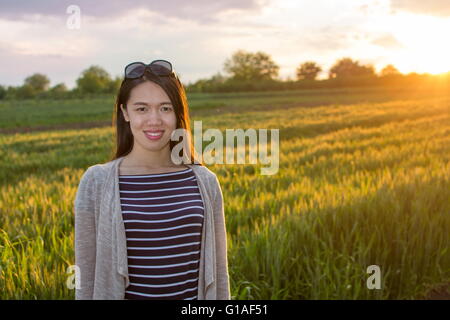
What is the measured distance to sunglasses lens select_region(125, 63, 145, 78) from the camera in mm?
1768

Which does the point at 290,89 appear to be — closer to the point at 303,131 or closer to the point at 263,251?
the point at 303,131

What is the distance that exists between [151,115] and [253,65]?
95090 millimetres

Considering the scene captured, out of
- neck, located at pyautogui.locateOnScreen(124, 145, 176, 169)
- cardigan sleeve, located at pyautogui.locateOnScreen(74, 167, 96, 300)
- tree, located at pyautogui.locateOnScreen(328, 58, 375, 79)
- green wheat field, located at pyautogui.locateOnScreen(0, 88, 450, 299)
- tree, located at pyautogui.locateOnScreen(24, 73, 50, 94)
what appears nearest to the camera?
cardigan sleeve, located at pyautogui.locateOnScreen(74, 167, 96, 300)

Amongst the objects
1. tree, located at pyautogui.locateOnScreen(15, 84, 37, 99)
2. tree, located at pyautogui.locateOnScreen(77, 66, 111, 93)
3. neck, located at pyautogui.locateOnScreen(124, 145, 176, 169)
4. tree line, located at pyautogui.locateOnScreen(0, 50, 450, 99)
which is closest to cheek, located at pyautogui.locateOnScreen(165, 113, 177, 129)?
neck, located at pyautogui.locateOnScreen(124, 145, 176, 169)

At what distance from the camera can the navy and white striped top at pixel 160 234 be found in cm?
174

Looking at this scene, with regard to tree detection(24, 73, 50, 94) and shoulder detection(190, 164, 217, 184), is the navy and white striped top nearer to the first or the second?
shoulder detection(190, 164, 217, 184)

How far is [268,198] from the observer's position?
4.08 m

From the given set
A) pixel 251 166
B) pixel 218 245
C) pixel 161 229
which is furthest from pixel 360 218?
pixel 251 166

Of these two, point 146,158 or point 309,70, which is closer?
point 146,158

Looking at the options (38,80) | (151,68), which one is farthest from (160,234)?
(38,80)

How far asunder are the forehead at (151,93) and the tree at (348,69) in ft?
254

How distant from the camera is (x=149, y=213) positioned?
1.74 meters

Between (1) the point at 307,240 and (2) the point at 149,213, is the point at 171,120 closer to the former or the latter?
(2) the point at 149,213

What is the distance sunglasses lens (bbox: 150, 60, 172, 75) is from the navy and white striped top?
0.44 meters
